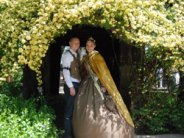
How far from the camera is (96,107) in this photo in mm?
6496

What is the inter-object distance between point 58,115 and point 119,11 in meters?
3.81

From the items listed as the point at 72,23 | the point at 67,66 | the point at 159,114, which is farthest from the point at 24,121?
A: the point at 159,114

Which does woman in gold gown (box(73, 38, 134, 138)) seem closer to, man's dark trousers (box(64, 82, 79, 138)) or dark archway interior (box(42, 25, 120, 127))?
man's dark trousers (box(64, 82, 79, 138))

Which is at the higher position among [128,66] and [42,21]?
[42,21]

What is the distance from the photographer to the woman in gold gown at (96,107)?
21.1 feet

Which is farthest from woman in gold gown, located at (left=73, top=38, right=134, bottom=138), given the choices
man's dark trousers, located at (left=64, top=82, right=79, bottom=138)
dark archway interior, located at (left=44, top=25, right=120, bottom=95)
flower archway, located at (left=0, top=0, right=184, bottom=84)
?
dark archway interior, located at (left=44, top=25, right=120, bottom=95)

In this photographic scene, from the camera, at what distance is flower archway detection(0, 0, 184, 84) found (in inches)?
208

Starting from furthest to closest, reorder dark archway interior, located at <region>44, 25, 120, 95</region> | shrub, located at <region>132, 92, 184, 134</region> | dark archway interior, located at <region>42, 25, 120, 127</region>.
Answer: dark archway interior, located at <region>44, 25, 120, 95</region>, dark archway interior, located at <region>42, 25, 120, 127</region>, shrub, located at <region>132, 92, 184, 134</region>

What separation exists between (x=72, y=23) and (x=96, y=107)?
1565mm

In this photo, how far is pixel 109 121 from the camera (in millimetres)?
6484

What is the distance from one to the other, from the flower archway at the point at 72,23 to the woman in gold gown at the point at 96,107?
0.76m

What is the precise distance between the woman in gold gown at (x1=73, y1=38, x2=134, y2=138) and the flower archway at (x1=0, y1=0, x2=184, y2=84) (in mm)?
759

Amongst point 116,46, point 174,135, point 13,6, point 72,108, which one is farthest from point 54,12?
point 116,46

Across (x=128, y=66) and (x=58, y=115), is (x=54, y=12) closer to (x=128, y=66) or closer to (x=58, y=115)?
(x=128, y=66)
